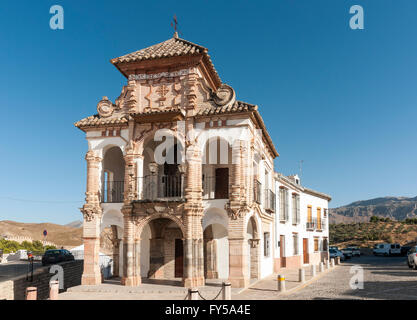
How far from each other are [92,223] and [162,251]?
396cm

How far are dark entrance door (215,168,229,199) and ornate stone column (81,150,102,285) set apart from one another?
Result: 5.94 meters

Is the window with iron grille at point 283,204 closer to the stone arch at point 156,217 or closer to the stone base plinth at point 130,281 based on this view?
the stone arch at point 156,217

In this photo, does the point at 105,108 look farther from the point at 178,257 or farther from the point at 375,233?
the point at 375,233

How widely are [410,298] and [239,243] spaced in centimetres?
667

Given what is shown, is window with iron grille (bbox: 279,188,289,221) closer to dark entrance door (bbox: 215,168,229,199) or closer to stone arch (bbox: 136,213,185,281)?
dark entrance door (bbox: 215,168,229,199)

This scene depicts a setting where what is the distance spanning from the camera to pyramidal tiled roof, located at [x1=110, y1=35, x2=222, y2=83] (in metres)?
18.7

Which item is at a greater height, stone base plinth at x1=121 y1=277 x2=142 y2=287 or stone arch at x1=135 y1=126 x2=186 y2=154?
stone arch at x1=135 y1=126 x2=186 y2=154

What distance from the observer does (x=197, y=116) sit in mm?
18328

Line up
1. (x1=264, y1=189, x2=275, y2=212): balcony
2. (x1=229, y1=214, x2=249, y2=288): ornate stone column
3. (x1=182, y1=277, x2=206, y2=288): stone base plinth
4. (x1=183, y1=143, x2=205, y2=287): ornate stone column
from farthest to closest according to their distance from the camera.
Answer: (x1=264, y1=189, x2=275, y2=212): balcony
(x1=183, y1=143, x2=205, y2=287): ornate stone column
(x1=182, y1=277, x2=206, y2=288): stone base plinth
(x1=229, y1=214, x2=249, y2=288): ornate stone column

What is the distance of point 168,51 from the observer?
1936 centimetres

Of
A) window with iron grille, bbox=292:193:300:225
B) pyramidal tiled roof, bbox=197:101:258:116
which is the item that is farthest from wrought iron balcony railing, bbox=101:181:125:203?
window with iron grille, bbox=292:193:300:225
